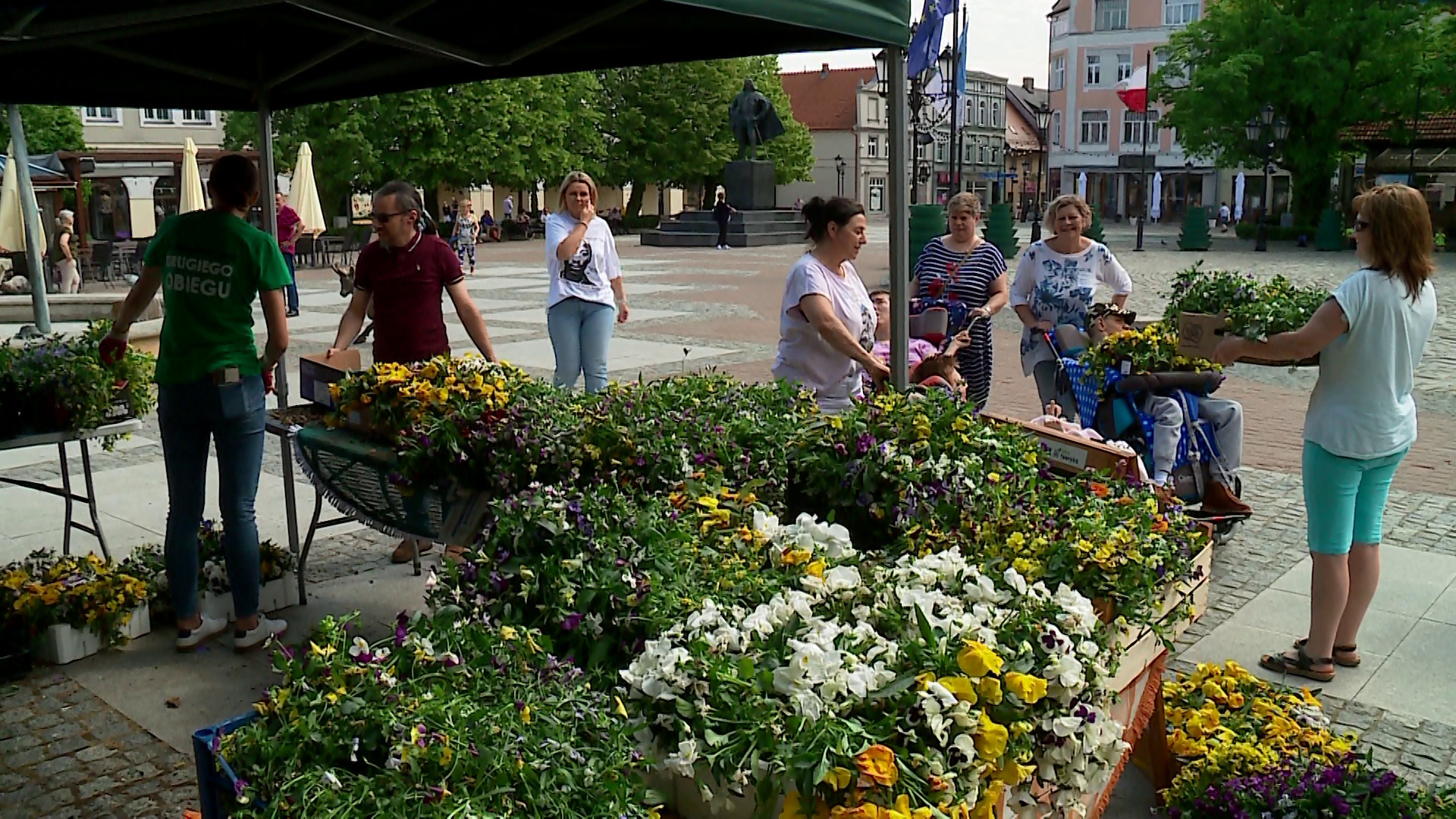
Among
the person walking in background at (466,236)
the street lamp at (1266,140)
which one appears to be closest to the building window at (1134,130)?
the street lamp at (1266,140)

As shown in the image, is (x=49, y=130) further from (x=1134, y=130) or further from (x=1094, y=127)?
(x=1094, y=127)

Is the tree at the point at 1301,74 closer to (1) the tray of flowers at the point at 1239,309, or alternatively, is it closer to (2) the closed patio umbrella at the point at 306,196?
(2) the closed patio umbrella at the point at 306,196

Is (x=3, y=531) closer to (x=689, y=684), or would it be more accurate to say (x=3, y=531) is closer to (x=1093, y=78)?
(x=689, y=684)

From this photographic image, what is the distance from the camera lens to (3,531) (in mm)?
6273

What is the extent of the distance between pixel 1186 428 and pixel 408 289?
143 inches

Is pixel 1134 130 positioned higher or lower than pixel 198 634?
higher

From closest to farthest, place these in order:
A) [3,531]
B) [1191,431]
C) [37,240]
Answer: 1. [1191,431]
2. [3,531]
3. [37,240]

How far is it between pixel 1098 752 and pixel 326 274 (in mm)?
26650

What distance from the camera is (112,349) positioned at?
185 inches

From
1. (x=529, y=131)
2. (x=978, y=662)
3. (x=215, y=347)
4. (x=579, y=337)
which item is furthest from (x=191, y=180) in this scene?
(x=529, y=131)

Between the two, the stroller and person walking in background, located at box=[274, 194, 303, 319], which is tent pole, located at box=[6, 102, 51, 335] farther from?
the stroller

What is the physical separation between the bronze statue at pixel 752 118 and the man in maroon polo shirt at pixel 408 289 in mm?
30260

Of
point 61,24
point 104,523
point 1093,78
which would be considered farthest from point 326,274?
point 1093,78

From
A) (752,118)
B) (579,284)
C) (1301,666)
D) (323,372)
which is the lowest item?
(1301,666)
